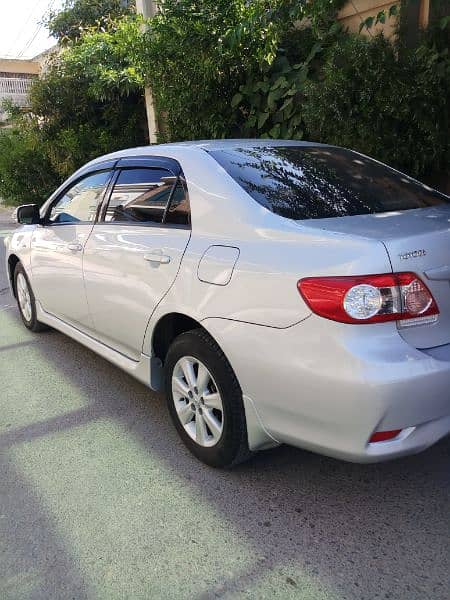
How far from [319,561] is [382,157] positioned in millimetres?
4627

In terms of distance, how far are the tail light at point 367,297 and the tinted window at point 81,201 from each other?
2.14 meters

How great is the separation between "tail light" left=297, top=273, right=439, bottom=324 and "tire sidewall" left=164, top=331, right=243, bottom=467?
0.63 metres

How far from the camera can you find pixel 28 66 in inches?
958

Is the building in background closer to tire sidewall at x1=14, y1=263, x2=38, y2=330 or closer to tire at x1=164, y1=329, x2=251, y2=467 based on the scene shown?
tire sidewall at x1=14, y1=263, x2=38, y2=330

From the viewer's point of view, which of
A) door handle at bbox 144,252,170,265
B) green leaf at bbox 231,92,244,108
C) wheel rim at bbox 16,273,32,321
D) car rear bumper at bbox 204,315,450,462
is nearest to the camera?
car rear bumper at bbox 204,315,450,462

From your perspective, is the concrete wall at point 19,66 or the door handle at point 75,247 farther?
the concrete wall at point 19,66

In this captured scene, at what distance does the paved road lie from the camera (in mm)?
2246

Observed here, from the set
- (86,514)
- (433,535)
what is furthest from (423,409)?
(86,514)

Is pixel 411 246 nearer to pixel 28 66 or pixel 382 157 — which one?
pixel 382 157

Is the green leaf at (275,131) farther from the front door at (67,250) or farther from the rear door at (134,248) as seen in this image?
the rear door at (134,248)

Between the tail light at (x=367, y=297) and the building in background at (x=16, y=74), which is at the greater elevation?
the building in background at (x=16, y=74)

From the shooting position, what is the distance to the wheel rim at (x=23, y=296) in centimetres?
519

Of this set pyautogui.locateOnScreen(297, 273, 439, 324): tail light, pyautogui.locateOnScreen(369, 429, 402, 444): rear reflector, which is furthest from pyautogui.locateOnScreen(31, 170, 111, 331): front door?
pyautogui.locateOnScreen(369, 429, 402, 444): rear reflector

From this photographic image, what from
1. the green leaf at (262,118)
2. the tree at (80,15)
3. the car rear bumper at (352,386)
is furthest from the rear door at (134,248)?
the tree at (80,15)
